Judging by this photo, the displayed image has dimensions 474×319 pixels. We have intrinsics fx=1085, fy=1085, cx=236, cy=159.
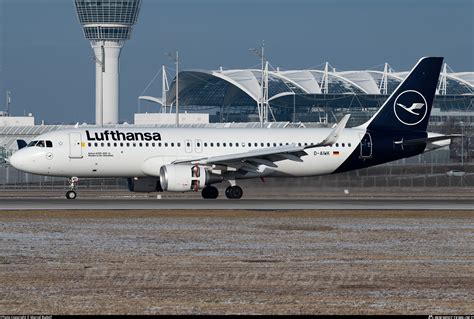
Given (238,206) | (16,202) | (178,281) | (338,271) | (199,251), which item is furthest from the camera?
(16,202)

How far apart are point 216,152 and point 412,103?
10611mm

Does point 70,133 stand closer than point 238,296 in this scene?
No

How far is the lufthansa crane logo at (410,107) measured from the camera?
175 ft

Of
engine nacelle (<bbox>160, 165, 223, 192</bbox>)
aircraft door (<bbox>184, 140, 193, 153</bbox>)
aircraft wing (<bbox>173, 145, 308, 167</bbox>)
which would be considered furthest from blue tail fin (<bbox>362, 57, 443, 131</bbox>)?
engine nacelle (<bbox>160, 165, 223, 192</bbox>)

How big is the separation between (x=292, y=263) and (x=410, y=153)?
30.6 metres

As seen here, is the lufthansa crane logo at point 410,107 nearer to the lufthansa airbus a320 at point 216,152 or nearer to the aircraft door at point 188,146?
the lufthansa airbus a320 at point 216,152

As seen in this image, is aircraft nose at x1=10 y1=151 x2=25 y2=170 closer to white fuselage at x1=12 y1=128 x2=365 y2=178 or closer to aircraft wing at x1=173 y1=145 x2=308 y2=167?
white fuselage at x1=12 y1=128 x2=365 y2=178

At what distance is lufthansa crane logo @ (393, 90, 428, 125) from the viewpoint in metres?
53.4

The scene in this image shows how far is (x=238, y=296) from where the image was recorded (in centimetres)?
1780

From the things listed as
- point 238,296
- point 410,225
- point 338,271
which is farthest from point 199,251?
point 410,225

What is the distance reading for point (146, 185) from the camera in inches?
1954

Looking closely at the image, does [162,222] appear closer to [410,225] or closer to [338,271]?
[410,225]

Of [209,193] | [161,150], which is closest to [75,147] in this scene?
[161,150]

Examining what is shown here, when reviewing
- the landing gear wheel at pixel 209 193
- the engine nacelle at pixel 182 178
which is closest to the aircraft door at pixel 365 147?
the landing gear wheel at pixel 209 193
